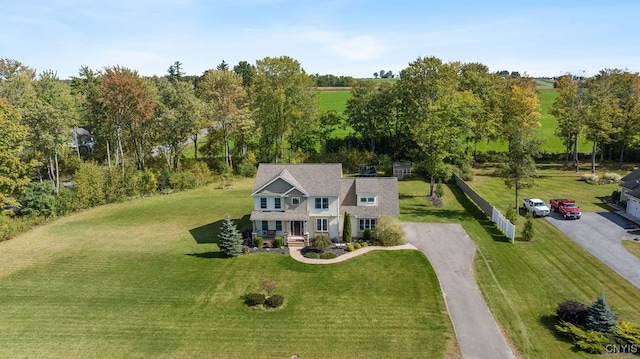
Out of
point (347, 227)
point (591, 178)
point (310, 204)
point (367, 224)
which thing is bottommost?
point (367, 224)

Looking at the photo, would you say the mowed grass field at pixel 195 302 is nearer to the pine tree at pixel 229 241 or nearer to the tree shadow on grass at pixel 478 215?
the pine tree at pixel 229 241

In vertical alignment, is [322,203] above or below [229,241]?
above

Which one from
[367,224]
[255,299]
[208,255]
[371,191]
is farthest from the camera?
[371,191]

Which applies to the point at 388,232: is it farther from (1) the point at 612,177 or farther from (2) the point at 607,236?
(1) the point at 612,177

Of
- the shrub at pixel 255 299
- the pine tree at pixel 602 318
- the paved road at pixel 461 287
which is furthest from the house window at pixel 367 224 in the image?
the pine tree at pixel 602 318

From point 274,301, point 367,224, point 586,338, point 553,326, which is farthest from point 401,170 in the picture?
point 586,338

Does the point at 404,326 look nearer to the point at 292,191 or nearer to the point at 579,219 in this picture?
the point at 292,191
